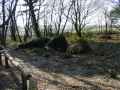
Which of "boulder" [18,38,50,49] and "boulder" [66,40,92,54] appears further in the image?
"boulder" [18,38,50,49]

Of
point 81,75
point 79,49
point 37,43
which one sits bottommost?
point 81,75

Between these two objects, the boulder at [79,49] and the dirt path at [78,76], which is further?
the boulder at [79,49]

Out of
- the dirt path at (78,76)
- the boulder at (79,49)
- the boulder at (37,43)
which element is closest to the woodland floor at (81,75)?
the dirt path at (78,76)

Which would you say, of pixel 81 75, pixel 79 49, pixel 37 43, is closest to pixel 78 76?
pixel 81 75

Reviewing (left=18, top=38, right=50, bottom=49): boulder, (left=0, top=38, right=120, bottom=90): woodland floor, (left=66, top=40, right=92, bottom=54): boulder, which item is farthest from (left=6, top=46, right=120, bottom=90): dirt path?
(left=18, top=38, right=50, bottom=49): boulder

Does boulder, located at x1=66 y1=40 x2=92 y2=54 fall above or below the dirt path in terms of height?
above

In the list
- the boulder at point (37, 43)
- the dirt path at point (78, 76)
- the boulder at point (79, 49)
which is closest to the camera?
the dirt path at point (78, 76)

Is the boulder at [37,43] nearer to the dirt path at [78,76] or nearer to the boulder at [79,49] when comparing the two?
the boulder at [79,49]

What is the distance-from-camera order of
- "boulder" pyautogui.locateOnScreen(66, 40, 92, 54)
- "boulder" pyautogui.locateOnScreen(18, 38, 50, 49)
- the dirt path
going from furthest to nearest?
"boulder" pyautogui.locateOnScreen(18, 38, 50, 49)
"boulder" pyautogui.locateOnScreen(66, 40, 92, 54)
the dirt path

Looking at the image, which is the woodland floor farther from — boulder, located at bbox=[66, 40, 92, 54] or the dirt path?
boulder, located at bbox=[66, 40, 92, 54]

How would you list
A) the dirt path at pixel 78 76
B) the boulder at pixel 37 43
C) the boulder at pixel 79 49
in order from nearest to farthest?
1. the dirt path at pixel 78 76
2. the boulder at pixel 79 49
3. the boulder at pixel 37 43

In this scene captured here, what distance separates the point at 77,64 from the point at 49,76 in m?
2.65

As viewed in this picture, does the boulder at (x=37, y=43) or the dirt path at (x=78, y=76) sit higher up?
the boulder at (x=37, y=43)

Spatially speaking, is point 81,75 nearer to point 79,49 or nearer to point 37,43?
point 79,49
